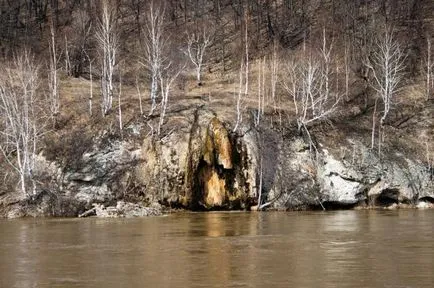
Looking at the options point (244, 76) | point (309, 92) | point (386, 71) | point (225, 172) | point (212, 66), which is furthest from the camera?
point (212, 66)

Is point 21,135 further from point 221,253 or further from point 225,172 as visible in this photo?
point 221,253

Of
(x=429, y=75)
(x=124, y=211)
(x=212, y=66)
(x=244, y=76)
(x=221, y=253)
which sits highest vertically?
(x=212, y=66)

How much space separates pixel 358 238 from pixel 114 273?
13.7 metres

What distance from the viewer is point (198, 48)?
7162 cm

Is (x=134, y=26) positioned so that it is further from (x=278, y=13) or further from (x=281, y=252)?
(x=281, y=252)

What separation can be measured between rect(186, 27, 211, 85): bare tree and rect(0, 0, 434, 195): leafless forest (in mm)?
248

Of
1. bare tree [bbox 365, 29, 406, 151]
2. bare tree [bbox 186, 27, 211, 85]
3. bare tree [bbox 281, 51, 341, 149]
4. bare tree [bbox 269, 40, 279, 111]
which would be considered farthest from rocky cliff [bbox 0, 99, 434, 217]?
bare tree [bbox 186, 27, 211, 85]

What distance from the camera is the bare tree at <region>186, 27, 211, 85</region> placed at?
234 ft

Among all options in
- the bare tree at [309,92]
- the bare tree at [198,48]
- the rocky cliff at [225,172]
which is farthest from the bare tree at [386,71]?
the bare tree at [198,48]

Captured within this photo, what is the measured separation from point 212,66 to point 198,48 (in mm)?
7016

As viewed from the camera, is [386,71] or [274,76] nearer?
[386,71]

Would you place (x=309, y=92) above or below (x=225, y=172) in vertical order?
above

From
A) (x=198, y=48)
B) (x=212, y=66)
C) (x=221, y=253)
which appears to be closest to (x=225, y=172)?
(x=198, y=48)

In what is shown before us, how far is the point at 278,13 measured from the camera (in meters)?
91.9
